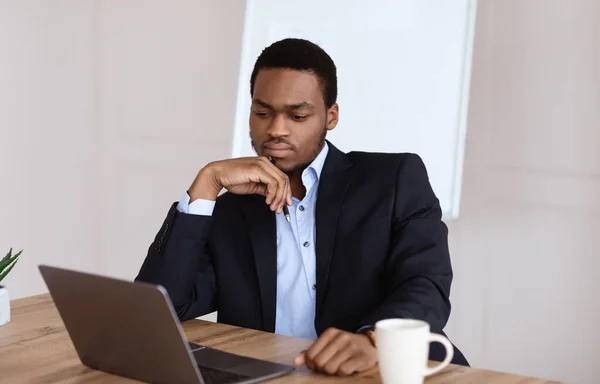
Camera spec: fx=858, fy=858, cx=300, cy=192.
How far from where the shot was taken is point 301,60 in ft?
6.49

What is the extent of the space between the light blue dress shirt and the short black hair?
0.64 feet

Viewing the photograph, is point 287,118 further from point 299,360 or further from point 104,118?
point 104,118

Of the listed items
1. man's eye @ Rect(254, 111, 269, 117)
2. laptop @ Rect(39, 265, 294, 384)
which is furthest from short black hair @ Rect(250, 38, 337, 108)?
laptop @ Rect(39, 265, 294, 384)

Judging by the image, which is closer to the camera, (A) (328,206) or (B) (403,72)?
(A) (328,206)

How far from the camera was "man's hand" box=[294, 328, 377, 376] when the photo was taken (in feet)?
4.27

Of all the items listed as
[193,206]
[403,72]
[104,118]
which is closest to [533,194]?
[403,72]

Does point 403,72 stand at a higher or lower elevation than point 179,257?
higher

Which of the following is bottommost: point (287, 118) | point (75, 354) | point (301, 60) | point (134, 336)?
point (75, 354)

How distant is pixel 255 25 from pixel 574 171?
137 cm

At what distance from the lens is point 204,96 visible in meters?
4.06

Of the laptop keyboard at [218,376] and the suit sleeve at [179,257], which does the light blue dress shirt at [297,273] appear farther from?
the laptop keyboard at [218,376]

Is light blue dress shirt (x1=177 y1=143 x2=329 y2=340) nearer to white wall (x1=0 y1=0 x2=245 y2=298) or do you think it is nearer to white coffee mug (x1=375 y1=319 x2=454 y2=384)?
white coffee mug (x1=375 y1=319 x2=454 y2=384)

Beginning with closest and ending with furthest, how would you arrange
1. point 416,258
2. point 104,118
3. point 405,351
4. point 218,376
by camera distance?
point 405,351, point 218,376, point 416,258, point 104,118

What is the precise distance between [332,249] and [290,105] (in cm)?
33
